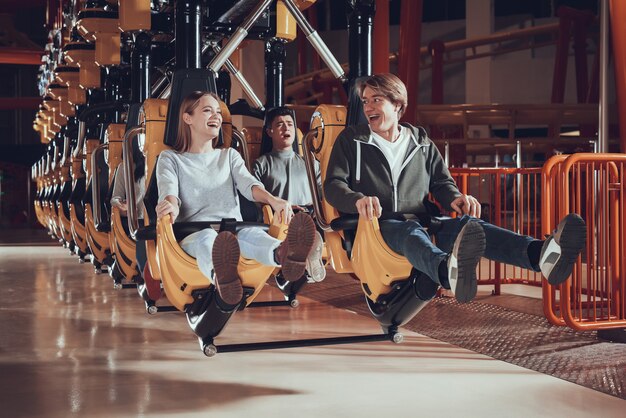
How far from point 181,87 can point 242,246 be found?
3.37 ft

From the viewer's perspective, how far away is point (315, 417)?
2.72 metres

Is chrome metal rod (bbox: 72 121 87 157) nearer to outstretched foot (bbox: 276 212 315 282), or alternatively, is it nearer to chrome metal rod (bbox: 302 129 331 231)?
chrome metal rod (bbox: 302 129 331 231)

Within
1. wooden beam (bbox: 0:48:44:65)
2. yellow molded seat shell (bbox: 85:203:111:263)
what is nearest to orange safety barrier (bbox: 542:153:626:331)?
yellow molded seat shell (bbox: 85:203:111:263)

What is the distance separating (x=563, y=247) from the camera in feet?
9.20

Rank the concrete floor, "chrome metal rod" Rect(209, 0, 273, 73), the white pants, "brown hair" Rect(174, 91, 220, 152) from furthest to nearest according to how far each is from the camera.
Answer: "chrome metal rod" Rect(209, 0, 273, 73) < "brown hair" Rect(174, 91, 220, 152) < the white pants < the concrete floor

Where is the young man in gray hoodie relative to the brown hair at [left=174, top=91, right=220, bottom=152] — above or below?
below

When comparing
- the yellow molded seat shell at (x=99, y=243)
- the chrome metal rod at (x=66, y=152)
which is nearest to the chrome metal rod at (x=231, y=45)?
the yellow molded seat shell at (x=99, y=243)

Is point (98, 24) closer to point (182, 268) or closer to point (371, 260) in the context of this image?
point (182, 268)

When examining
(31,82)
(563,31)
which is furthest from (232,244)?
(31,82)

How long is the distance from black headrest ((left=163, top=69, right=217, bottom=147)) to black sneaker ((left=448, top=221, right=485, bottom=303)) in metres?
1.71

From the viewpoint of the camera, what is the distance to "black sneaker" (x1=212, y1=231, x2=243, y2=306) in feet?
10.00

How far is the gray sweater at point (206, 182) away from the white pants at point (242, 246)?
23 cm

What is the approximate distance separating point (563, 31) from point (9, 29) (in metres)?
14.1

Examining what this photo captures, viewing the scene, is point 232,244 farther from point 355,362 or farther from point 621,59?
point 621,59
